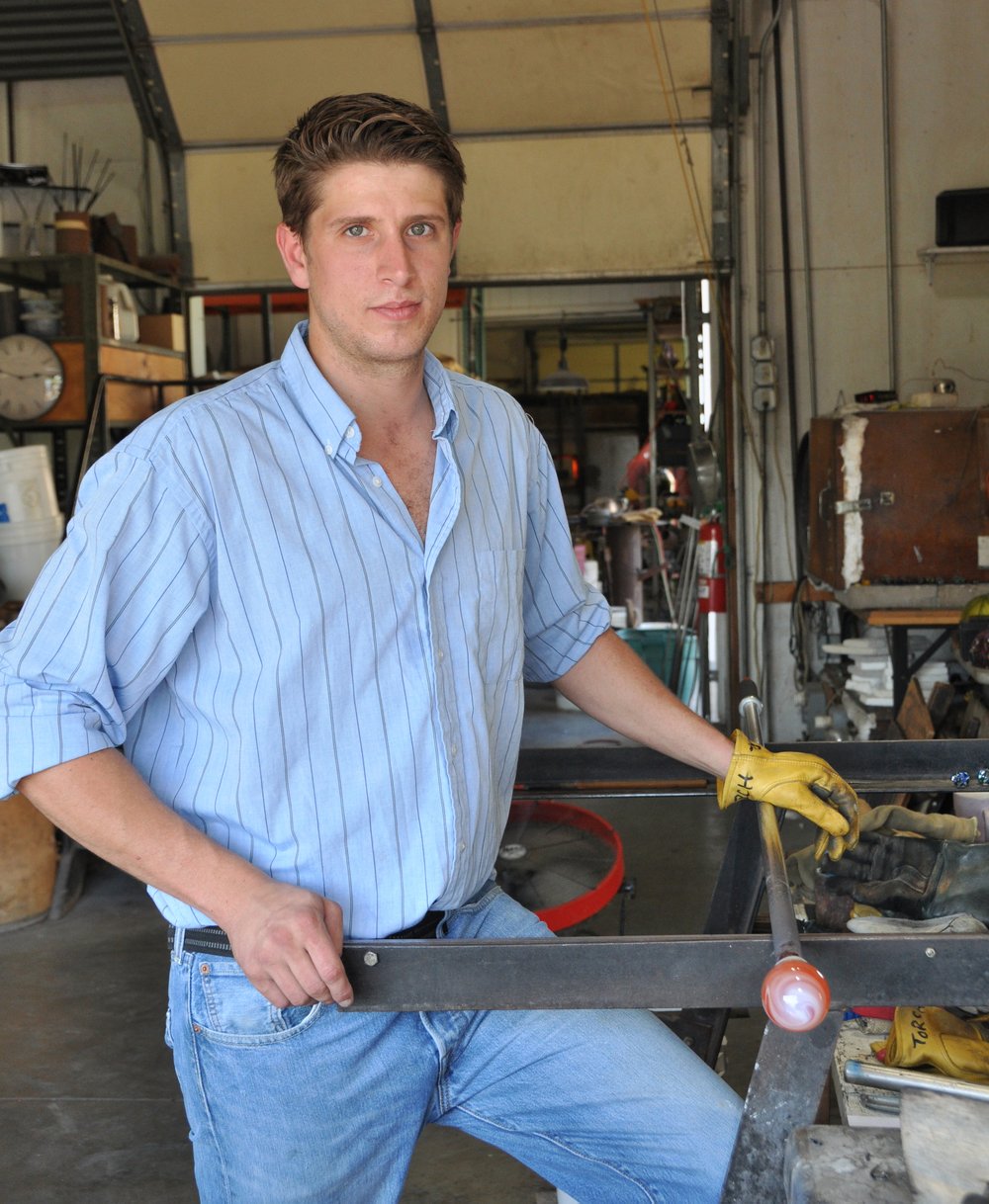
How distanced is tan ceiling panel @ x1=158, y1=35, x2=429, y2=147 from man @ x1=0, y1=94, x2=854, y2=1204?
189 inches

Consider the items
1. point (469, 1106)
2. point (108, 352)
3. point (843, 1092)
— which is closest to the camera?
point (469, 1106)

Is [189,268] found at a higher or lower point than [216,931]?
higher

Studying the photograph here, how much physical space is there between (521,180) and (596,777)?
15.7 feet

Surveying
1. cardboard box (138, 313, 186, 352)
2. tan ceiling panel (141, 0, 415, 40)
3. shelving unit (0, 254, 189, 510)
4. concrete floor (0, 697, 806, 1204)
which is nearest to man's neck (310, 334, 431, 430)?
concrete floor (0, 697, 806, 1204)

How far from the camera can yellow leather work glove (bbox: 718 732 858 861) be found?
1667mm

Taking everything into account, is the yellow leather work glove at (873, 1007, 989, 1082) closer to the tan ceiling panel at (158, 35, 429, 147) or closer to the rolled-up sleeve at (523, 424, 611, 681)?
the rolled-up sleeve at (523, 424, 611, 681)

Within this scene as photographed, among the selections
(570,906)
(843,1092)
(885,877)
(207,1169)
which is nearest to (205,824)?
(207,1169)

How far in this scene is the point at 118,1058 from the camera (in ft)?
11.2

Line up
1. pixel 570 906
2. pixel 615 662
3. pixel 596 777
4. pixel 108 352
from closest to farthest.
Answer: pixel 615 662
pixel 596 777
pixel 570 906
pixel 108 352

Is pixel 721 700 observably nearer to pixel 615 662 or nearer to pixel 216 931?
pixel 615 662

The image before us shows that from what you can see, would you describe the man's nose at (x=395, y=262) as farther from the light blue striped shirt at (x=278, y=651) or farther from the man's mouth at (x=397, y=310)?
the light blue striped shirt at (x=278, y=651)

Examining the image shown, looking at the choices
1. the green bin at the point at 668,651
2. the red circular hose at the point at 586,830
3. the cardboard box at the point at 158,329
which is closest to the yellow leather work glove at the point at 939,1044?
the red circular hose at the point at 586,830

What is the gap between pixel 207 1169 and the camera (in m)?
1.49

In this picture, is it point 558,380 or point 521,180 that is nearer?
point 521,180
